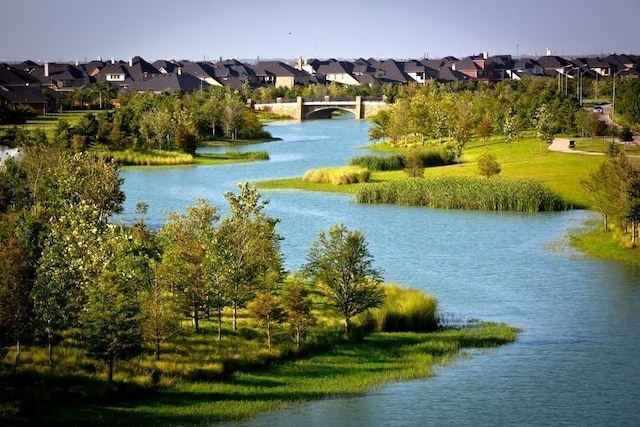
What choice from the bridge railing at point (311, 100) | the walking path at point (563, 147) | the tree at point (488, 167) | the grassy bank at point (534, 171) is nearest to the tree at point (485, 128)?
the walking path at point (563, 147)

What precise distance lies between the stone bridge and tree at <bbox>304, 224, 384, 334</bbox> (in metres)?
113

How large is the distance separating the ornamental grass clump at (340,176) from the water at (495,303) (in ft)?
12.9

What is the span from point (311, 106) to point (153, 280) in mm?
118822

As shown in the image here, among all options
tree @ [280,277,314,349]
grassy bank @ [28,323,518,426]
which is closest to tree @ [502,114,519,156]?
grassy bank @ [28,323,518,426]

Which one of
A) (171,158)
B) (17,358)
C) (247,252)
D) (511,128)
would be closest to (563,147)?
(511,128)

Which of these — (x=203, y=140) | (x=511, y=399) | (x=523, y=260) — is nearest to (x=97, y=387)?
(x=511, y=399)

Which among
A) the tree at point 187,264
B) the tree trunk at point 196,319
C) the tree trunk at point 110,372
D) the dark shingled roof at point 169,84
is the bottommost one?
the tree trunk at point 110,372

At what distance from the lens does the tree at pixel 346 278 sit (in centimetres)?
3484

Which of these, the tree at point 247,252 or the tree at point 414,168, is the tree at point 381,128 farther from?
the tree at point 247,252

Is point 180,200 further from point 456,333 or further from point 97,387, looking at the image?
point 97,387

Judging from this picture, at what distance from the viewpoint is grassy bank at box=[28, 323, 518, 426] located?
89.4 ft

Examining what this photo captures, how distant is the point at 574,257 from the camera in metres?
48.4

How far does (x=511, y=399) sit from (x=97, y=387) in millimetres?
10738

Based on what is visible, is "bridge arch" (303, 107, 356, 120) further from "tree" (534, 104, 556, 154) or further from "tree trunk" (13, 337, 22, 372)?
"tree trunk" (13, 337, 22, 372)
